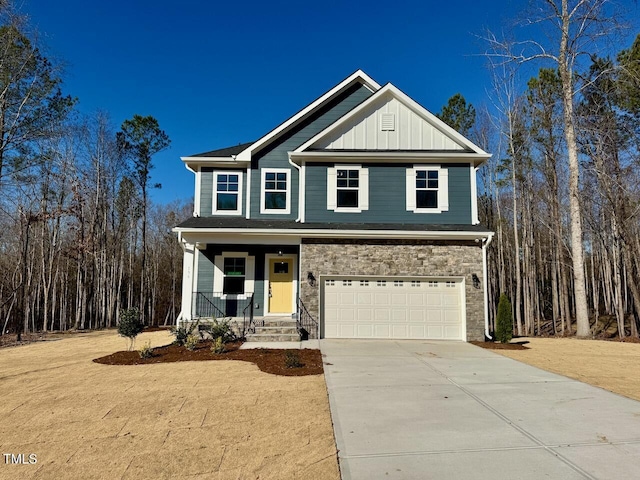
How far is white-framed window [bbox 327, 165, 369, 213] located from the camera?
12.4 m

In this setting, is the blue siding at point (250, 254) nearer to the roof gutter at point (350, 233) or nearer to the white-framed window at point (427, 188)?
the roof gutter at point (350, 233)

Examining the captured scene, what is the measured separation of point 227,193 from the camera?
526 inches

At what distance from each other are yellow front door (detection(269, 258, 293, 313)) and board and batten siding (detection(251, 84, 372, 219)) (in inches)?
65.4

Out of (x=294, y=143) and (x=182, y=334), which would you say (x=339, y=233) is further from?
(x=182, y=334)

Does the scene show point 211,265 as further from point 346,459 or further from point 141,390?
point 346,459

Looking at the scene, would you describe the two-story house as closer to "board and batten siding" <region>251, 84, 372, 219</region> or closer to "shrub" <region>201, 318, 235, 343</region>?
"board and batten siding" <region>251, 84, 372, 219</region>

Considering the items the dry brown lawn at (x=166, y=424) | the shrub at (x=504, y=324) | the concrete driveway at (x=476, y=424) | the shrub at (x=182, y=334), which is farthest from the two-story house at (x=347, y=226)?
the dry brown lawn at (x=166, y=424)

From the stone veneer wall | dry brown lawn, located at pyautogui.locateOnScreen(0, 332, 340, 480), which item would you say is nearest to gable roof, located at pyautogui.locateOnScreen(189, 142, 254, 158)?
the stone veneer wall

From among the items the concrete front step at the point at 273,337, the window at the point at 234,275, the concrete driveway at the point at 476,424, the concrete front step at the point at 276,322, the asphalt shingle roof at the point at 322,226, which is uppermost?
the asphalt shingle roof at the point at 322,226

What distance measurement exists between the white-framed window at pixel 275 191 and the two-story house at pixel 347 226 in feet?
0.12

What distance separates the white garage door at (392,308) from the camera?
11.2 meters

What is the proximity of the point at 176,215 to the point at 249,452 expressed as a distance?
29.6 m

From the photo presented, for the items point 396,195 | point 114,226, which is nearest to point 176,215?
point 114,226

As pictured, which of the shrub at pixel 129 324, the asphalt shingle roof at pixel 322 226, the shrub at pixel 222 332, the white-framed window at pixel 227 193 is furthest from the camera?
the white-framed window at pixel 227 193
